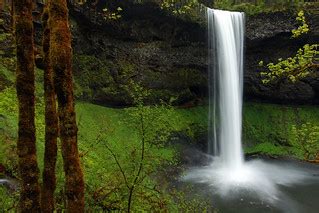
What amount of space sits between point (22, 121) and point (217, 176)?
20146 millimetres

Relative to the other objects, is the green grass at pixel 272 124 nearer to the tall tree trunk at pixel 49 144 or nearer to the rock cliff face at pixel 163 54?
the rock cliff face at pixel 163 54

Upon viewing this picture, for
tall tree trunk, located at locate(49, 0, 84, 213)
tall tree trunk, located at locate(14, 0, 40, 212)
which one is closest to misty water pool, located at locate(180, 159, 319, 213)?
tall tree trunk, located at locate(14, 0, 40, 212)

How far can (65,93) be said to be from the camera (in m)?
5.31

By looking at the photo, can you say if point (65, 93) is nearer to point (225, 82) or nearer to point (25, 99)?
point (25, 99)

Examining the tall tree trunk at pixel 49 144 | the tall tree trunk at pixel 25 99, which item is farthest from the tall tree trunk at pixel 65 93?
the tall tree trunk at pixel 49 144

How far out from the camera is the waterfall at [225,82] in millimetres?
29172

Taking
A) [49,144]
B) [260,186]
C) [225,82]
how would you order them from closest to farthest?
[49,144] < [260,186] < [225,82]

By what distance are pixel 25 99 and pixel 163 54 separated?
24372 mm

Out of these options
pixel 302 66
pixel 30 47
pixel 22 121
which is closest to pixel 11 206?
pixel 22 121

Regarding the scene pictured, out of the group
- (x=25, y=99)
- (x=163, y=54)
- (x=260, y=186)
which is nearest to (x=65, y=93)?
(x=25, y=99)

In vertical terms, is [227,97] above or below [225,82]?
below

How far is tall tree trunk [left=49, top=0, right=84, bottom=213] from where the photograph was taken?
17.1ft

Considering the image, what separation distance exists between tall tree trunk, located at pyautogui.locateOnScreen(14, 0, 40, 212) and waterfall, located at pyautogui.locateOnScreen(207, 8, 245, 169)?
24039mm

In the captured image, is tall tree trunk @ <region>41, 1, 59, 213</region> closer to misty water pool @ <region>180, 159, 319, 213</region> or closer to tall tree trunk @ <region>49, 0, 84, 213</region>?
tall tree trunk @ <region>49, 0, 84, 213</region>
